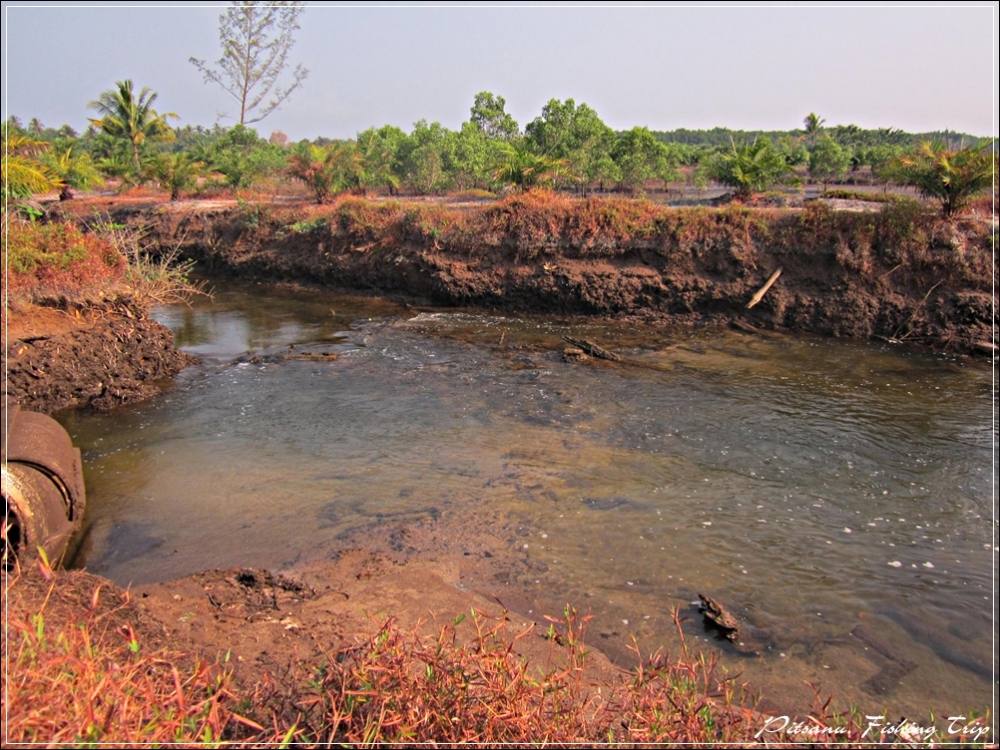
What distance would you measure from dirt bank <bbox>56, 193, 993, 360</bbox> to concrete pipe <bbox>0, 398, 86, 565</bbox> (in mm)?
14330

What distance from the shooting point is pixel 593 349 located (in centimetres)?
1639

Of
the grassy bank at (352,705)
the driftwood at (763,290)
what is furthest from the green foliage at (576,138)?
the grassy bank at (352,705)

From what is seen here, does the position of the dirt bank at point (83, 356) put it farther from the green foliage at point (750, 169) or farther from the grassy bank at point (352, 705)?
the green foliage at point (750, 169)

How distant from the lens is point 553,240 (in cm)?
2111

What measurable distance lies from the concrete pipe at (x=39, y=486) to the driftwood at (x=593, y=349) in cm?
1086

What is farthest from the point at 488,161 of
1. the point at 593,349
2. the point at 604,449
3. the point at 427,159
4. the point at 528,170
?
the point at 604,449

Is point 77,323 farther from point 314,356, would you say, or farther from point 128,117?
point 128,117

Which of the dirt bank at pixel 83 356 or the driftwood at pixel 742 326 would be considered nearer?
the dirt bank at pixel 83 356

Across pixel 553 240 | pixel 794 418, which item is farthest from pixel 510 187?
pixel 794 418

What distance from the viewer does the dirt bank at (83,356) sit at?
38.7ft

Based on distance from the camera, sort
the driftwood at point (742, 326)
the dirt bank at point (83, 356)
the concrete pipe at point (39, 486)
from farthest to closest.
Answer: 1. the driftwood at point (742, 326)
2. the dirt bank at point (83, 356)
3. the concrete pipe at point (39, 486)

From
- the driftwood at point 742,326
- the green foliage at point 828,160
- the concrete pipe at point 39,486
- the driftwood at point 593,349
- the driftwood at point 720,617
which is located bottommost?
the driftwood at point 720,617

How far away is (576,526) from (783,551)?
2.44 meters

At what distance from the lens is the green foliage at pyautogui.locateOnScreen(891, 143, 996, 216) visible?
55.9ft
